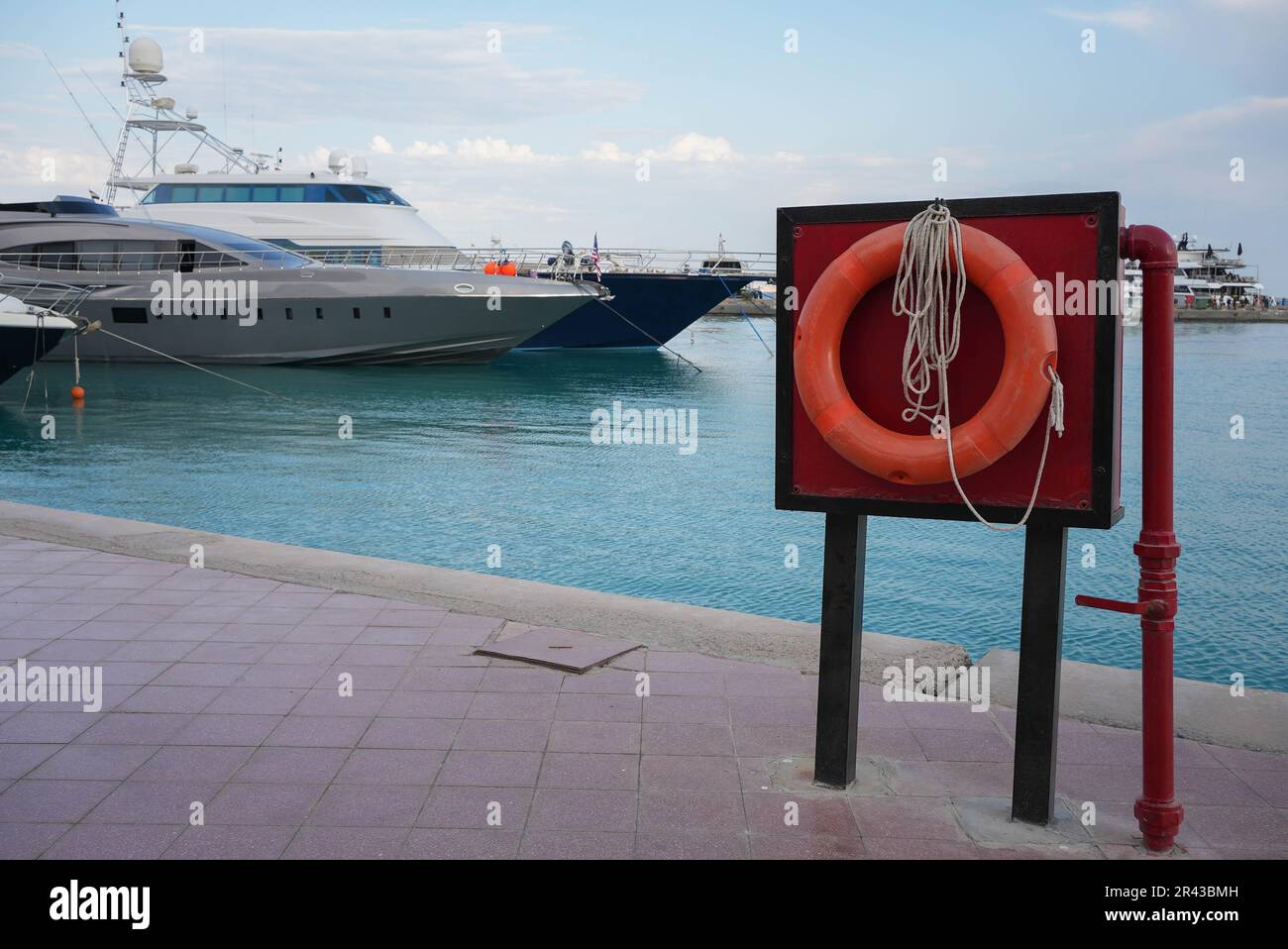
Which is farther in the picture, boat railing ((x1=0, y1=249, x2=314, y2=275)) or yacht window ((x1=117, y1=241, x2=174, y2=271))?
yacht window ((x1=117, y1=241, x2=174, y2=271))

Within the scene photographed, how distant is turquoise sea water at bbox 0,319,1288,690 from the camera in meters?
8.95

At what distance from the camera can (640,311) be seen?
39125mm

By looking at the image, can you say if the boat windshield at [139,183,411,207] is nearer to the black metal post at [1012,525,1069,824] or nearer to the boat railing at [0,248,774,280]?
the boat railing at [0,248,774,280]

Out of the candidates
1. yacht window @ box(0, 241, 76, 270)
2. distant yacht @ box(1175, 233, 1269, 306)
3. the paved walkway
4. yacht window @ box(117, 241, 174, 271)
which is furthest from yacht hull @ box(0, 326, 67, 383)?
distant yacht @ box(1175, 233, 1269, 306)

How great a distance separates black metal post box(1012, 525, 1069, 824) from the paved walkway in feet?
0.39

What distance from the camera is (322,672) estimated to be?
506 centimetres

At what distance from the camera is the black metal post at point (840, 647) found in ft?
12.6

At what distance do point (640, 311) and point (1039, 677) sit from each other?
3606 cm

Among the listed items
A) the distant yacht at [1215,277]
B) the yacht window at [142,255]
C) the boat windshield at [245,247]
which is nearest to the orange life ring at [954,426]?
the boat windshield at [245,247]

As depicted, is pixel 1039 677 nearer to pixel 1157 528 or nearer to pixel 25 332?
pixel 1157 528

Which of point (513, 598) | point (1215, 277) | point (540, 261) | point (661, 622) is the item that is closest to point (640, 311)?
point (540, 261)

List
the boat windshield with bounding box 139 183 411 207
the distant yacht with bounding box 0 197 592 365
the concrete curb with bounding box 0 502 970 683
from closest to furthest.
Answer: the concrete curb with bounding box 0 502 970 683
the distant yacht with bounding box 0 197 592 365
the boat windshield with bounding box 139 183 411 207

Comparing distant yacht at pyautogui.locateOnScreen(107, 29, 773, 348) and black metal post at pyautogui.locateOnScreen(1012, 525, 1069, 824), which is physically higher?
distant yacht at pyautogui.locateOnScreen(107, 29, 773, 348)
